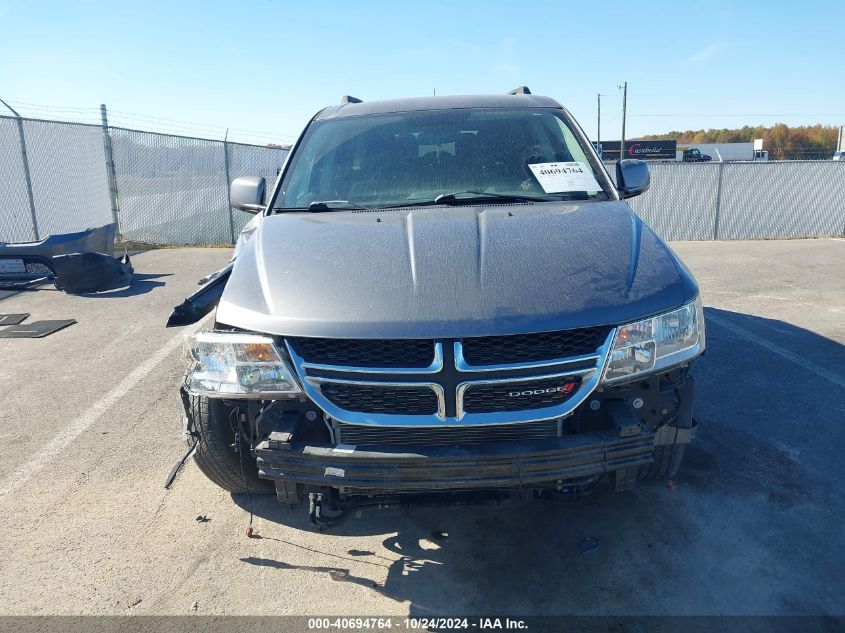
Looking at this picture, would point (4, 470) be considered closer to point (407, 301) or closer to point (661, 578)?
point (407, 301)

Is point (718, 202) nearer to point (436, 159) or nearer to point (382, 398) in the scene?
point (436, 159)

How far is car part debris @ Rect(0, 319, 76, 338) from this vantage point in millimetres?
6550

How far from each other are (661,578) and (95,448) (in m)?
3.33

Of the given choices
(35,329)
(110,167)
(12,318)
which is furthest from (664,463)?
(110,167)

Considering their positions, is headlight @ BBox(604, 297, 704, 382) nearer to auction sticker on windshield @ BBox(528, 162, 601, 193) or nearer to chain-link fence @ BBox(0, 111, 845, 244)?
auction sticker on windshield @ BBox(528, 162, 601, 193)

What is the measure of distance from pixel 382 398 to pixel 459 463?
0.37 m

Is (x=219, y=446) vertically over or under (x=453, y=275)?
under

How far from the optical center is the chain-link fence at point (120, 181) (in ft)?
36.4

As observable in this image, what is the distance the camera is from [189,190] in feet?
46.1

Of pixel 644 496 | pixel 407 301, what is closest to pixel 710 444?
pixel 644 496

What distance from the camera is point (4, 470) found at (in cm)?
380

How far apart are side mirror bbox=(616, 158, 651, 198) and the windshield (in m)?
0.24

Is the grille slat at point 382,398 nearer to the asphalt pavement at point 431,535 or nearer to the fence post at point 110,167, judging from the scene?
the asphalt pavement at point 431,535

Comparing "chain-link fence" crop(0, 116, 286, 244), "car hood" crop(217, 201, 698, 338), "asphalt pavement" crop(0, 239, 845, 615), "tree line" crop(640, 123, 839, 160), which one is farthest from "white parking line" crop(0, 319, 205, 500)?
"tree line" crop(640, 123, 839, 160)
